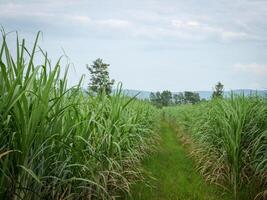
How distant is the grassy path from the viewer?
6324 millimetres

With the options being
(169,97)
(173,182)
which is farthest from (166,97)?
(173,182)

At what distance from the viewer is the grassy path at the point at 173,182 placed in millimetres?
6324

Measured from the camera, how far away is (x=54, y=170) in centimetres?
342

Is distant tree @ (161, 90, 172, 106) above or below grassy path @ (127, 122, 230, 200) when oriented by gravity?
above

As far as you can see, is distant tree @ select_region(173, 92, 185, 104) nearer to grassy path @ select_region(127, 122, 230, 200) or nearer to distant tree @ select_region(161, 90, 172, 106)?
distant tree @ select_region(161, 90, 172, 106)

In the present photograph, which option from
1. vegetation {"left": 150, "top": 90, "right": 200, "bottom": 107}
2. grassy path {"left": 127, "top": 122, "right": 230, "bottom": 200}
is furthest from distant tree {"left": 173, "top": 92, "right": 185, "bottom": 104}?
grassy path {"left": 127, "top": 122, "right": 230, "bottom": 200}

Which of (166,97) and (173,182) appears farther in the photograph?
(166,97)

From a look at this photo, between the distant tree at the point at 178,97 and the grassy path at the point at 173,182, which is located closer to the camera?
the grassy path at the point at 173,182

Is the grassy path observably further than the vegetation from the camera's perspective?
No

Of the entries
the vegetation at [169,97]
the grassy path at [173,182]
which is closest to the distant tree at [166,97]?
the vegetation at [169,97]

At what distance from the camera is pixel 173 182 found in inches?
293

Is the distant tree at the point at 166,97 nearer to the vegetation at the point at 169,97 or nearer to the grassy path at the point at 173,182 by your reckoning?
the vegetation at the point at 169,97

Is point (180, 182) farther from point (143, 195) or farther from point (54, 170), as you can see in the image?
point (54, 170)

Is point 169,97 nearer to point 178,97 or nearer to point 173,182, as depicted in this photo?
point 178,97
